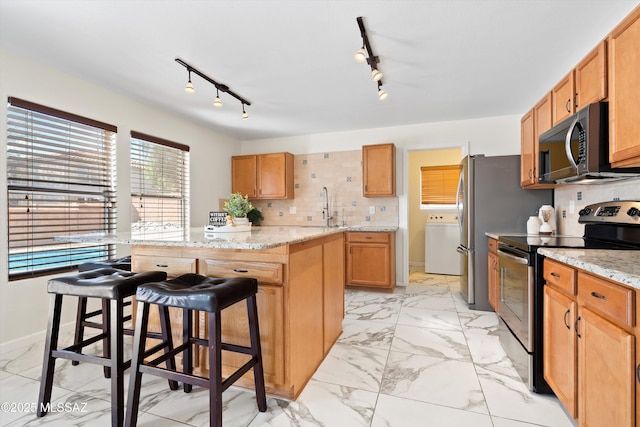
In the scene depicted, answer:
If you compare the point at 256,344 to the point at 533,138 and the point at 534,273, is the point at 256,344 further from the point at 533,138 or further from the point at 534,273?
the point at 533,138

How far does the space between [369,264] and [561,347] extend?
8.58 ft

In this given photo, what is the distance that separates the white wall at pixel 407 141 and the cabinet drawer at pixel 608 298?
3.09 metres

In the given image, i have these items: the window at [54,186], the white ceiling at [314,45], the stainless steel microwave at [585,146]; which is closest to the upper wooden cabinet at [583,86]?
the stainless steel microwave at [585,146]

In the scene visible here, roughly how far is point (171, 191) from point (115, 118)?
105 cm

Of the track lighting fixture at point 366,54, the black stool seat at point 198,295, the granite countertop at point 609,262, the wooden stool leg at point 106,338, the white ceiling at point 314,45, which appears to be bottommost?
the wooden stool leg at point 106,338

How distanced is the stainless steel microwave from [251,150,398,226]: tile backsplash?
97.4 inches

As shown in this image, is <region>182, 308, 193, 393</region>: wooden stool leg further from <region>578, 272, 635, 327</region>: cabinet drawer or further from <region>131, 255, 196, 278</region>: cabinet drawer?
<region>578, 272, 635, 327</region>: cabinet drawer

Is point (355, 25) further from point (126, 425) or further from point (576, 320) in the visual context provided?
point (126, 425)

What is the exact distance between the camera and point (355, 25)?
206cm

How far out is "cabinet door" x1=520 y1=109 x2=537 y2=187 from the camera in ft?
9.15

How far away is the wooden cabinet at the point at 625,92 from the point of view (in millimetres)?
1455

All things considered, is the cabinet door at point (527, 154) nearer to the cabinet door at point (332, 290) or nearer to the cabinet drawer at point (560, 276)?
the cabinet drawer at point (560, 276)

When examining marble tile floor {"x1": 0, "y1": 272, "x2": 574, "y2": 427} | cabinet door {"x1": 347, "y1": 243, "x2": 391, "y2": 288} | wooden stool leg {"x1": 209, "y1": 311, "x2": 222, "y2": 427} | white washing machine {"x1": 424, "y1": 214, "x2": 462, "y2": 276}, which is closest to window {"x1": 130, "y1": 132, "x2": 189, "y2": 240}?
marble tile floor {"x1": 0, "y1": 272, "x2": 574, "y2": 427}

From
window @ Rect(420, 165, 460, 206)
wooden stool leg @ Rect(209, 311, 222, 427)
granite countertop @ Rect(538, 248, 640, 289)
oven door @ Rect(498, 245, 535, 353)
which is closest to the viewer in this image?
granite countertop @ Rect(538, 248, 640, 289)
